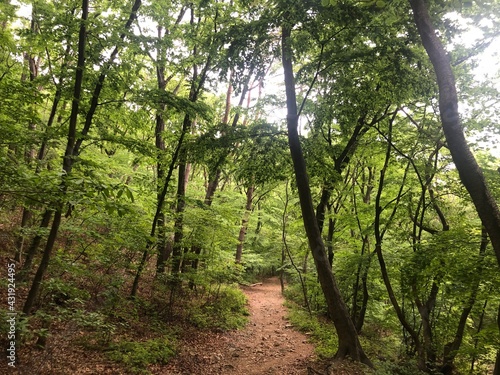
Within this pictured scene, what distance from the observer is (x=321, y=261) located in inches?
280

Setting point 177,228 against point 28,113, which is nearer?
point 28,113

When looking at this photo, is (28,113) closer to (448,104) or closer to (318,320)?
(448,104)

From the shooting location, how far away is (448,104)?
10.2 ft

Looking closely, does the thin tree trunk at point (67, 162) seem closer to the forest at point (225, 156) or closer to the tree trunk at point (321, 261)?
the forest at point (225, 156)

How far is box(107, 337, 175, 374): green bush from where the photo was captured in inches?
241

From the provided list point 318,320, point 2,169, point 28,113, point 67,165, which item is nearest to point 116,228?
point 67,165

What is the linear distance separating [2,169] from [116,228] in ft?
16.0

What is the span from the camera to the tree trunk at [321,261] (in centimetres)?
689

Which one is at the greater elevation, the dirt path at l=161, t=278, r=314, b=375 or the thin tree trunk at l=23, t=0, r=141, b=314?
the thin tree trunk at l=23, t=0, r=141, b=314

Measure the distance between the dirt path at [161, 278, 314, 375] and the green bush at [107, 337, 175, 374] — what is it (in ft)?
A: 1.03

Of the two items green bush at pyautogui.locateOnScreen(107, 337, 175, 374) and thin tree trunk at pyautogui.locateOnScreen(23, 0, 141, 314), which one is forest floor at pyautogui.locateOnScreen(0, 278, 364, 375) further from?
thin tree trunk at pyautogui.locateOnScreen(23, 0, 141, 314)

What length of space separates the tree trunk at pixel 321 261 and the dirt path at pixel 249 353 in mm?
1319

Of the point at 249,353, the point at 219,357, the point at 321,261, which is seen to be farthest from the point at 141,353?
the point at 321,261

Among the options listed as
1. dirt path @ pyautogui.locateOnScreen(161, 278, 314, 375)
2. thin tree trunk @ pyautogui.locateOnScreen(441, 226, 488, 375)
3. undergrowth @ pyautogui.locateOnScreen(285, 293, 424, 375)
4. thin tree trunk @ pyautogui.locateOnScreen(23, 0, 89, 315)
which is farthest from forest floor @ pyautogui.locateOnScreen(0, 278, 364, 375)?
thin tree trunk @ pyautogui.locateOnScreen(441, 226, 488, 375)
